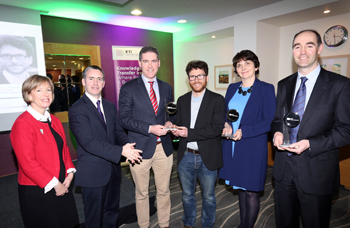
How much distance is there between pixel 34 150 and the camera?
67.0 inches

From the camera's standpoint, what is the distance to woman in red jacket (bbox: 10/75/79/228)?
1669 mm

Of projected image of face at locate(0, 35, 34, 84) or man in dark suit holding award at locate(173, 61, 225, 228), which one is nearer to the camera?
man in dark suit holding award at locate(173, 61, 225, 228)

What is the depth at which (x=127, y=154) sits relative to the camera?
2.01 metres

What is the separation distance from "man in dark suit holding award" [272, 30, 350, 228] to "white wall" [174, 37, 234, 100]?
545 cm

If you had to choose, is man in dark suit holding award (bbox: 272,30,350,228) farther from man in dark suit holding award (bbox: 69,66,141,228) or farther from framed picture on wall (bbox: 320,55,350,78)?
framed picture on wall (bbox: 320,55,350,78)

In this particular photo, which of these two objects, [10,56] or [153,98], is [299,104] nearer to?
[153,98]

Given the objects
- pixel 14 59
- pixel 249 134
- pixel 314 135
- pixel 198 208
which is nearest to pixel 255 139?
pixel 249 134

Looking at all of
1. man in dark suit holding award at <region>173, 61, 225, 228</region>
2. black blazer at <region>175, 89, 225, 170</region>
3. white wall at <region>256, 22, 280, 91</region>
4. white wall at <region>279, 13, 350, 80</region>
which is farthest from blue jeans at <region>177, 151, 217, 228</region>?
white wall at <region>279, 13, 350, 80</region>

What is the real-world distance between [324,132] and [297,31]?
436 cm

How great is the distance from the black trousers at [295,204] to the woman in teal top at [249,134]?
306 mm

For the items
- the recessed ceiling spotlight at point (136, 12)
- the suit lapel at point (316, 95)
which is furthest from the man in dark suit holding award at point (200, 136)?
the recessed ceiling spotlight at point (136, 12)

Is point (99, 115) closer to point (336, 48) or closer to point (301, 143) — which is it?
point (301, 143)

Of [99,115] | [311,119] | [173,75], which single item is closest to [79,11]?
[173,75]

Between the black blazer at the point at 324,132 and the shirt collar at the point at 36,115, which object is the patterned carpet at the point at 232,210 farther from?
the shirt collar at the point at 36,115
